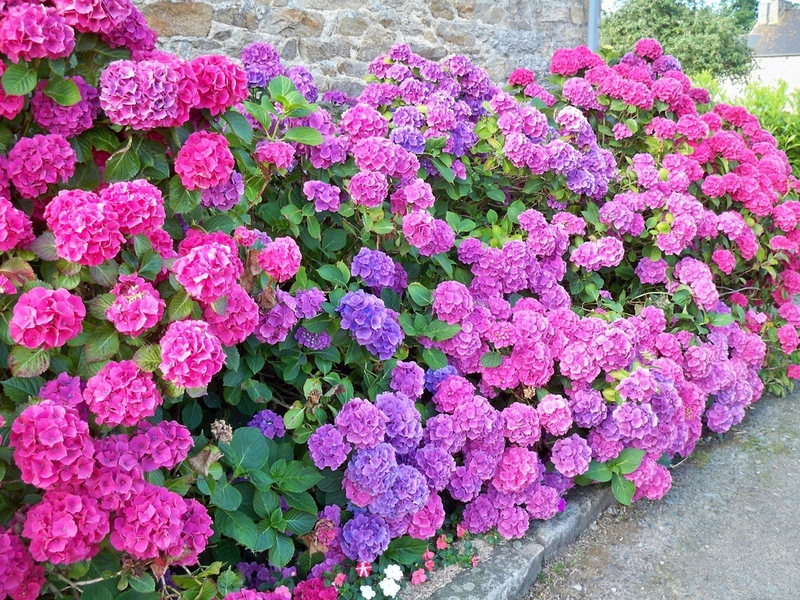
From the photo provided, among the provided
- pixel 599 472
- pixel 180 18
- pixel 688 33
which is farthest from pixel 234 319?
pixel 688 33

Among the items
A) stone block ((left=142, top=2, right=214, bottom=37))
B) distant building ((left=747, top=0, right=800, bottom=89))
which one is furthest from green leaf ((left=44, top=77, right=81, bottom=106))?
distant building ((left=747, top=0, right=800, bottom=89))

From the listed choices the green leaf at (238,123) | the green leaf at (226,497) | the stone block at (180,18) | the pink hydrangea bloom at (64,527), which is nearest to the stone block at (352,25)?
the stone block at (180,18)

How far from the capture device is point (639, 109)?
4.11 meters

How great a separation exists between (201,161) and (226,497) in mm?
869

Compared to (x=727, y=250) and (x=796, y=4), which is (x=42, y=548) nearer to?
(x=727, y=250)

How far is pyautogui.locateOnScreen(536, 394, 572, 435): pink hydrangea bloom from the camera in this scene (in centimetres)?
251

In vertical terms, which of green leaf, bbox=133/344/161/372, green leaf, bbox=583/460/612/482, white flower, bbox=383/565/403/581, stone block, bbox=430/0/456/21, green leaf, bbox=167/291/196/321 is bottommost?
green leaf, bbox=583/460/612/482

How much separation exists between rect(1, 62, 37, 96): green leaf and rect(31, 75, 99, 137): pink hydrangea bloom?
0.11 metres

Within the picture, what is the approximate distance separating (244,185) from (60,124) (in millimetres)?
588

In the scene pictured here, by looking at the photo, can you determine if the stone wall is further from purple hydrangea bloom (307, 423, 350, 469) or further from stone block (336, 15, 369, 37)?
purple hydrangea bloom (307, 423, 350, 469)

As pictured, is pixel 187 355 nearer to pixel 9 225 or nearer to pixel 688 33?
pixel 9 225

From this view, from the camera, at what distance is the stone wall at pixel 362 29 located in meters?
4.01

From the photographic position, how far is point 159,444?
1.57m

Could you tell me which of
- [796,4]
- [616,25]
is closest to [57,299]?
[616,25]
